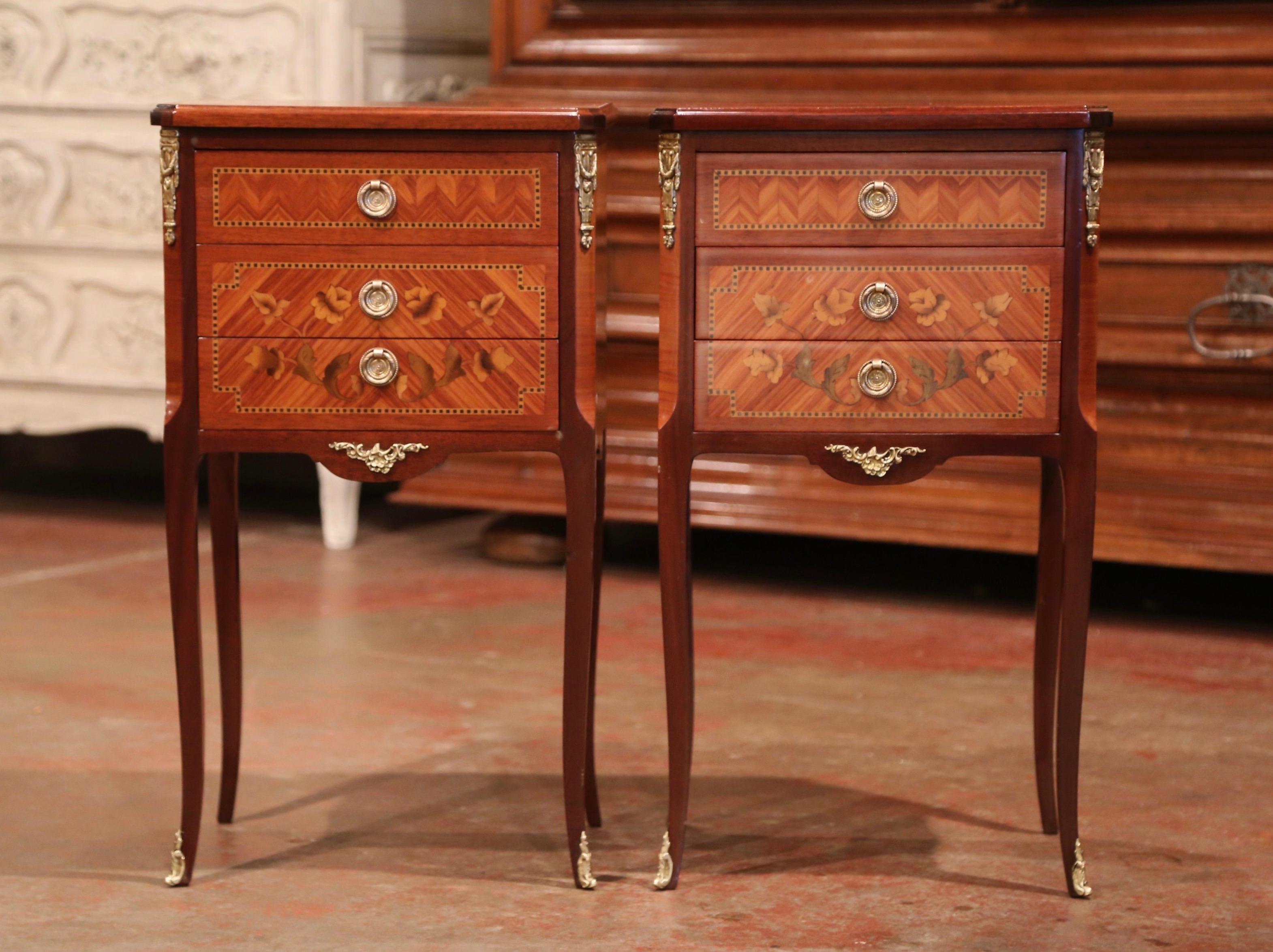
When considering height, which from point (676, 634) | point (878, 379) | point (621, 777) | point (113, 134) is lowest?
point (621, 777)

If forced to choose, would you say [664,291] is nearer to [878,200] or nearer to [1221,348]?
[878,200]

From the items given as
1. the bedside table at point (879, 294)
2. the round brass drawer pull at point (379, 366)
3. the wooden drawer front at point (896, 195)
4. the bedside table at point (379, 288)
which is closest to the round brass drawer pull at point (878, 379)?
the bedside table at point (879, 294)

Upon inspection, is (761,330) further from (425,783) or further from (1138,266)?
(1138,266)

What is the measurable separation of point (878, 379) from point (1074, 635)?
35 centimetres

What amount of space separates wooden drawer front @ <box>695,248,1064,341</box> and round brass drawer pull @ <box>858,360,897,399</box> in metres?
0.03


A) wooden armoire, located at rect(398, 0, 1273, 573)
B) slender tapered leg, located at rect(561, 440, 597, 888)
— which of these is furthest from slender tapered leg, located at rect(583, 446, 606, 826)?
wooden armoire, located at rect(398, 0, 1273, 573)

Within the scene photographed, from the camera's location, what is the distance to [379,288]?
1.79 metres

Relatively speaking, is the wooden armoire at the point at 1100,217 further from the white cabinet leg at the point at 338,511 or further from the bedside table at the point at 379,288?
the bedside table at the point at 379,288

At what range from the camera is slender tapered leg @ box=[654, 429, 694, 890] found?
1823 millimetres

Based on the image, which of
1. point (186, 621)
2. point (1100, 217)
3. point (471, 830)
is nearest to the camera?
point (186, 621)

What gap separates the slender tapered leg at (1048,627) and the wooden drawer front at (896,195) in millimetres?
411

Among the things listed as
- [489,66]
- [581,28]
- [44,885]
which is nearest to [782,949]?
[44,885]

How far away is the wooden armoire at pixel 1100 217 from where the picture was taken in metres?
3.03

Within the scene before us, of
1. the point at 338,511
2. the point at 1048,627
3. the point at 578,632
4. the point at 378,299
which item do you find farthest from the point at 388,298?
the point at 338,511
